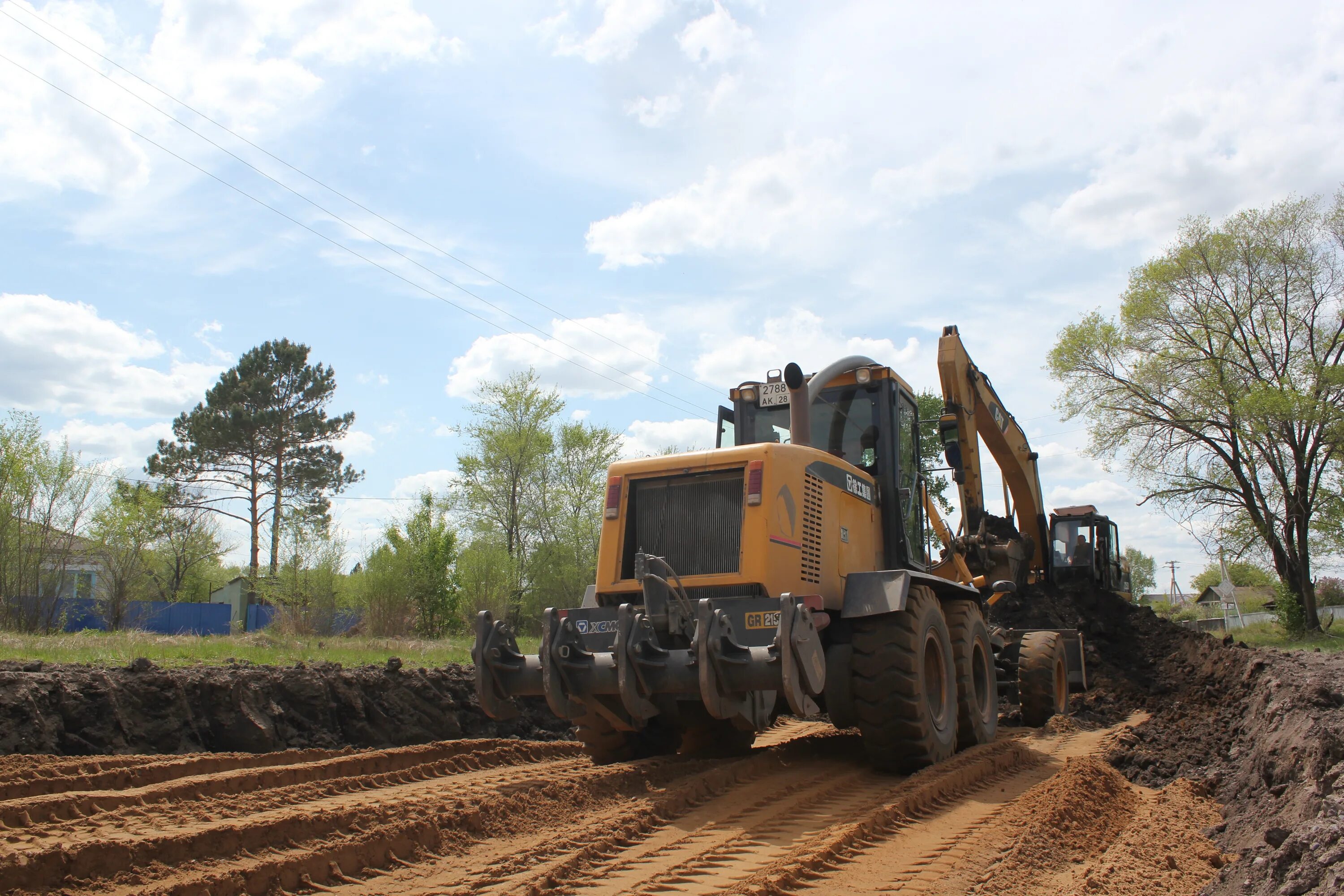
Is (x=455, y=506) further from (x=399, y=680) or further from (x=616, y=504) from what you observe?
(x=616, y=504)

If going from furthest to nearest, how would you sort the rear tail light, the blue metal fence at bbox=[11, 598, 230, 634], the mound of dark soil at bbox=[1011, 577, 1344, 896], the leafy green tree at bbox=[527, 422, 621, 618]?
the leafy green tree at bbox=[527, 422, 621, 618] < the blue metal fence at bbox=[11, 598, 230, 634] < the rear tail light < the mound of dark soil at bbox=[1011, 577, 1344, 896]

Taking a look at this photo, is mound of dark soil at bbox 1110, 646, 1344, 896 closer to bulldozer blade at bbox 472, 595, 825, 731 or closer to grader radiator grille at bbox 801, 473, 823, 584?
bulldozer blade at bbox 472, 595, 825, 731

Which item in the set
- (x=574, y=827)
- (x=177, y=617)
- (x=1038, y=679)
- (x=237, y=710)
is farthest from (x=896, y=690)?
(x=177, y=617)

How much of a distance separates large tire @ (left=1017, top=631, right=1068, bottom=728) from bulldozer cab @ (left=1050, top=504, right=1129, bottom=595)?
6662mm

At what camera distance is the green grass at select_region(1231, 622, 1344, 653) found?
22.0 meters

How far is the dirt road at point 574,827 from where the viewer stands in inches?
175

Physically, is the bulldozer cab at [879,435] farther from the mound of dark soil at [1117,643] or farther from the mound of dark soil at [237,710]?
the mound of dark soil at [1117,643]

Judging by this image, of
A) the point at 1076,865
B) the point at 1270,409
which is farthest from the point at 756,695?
the point at 1270,409

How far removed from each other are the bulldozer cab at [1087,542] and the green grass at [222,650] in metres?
10.2

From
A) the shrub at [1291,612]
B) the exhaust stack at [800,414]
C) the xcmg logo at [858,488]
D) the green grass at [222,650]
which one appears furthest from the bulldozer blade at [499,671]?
the shrub at [1291,612]

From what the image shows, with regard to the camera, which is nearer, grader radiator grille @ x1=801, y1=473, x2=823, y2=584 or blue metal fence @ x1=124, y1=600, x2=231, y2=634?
grader radiator grille @ x1=801, y1=473, x2=823, y2=584

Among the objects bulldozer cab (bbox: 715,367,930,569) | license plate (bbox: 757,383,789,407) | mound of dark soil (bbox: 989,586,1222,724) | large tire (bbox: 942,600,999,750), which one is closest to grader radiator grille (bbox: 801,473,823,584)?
bulldozer cab (bbox: 715,367,930,569)

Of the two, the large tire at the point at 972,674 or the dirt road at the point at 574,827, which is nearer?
the dirt road at the point at 574,827

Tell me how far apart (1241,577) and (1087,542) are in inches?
1581
